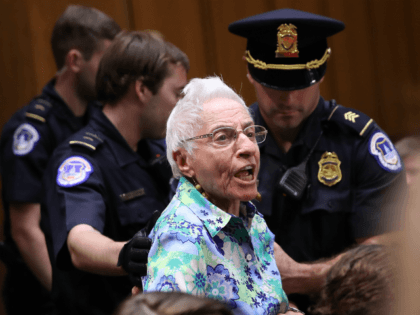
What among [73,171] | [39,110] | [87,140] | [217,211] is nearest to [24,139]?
[39,110]

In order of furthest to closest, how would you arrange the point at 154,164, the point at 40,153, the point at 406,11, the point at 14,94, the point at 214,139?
1. the point at 406,11
2. the point at 14,94
3. the point at 40,153
4. the point at 154,164
5. the point at 214,139

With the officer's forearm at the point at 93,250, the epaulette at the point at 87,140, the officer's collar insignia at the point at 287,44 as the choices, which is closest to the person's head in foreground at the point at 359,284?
the officer's forearm at the point at 93,250

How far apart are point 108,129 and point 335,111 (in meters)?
0.99

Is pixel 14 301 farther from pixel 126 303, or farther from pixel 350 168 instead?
pixel 126 303

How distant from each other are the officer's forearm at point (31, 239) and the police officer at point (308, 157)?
1.31 metres

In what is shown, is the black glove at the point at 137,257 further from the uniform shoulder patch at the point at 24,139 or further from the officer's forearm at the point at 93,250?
the uniform shoulder patch at the point at 24,139

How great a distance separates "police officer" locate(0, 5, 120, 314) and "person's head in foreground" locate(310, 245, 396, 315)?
71.7 inches

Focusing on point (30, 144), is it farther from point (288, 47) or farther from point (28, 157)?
point (288, 47)

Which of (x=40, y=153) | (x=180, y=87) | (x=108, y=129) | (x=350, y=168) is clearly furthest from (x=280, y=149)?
(x=40, y=153)

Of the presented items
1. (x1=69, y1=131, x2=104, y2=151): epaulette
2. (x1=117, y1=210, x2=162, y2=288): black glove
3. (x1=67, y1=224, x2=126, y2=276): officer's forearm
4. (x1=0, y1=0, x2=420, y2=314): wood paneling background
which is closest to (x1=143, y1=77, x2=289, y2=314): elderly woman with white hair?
(x1=117, y1=210, x2=162, y2=288): black glove

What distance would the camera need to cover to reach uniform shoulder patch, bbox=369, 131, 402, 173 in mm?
2119

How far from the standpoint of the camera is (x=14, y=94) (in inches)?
133

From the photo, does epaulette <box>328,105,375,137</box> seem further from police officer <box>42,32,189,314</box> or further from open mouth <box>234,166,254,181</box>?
open mouth <box>234,166,254,181</box>

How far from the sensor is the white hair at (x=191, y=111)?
147cm
